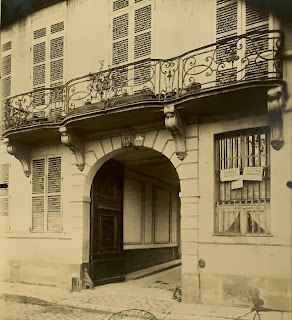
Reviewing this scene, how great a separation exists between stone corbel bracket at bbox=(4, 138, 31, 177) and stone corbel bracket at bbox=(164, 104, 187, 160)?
4149 millimetres

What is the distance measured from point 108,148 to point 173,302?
360 cm

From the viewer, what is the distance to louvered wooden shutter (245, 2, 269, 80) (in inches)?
288

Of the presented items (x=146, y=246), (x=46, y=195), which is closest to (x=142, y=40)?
(x=46, y=195)

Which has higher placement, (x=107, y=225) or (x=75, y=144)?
(x=75, y=144)

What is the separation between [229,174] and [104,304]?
343 cm

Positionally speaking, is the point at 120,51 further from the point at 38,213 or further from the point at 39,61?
the point at 38,213

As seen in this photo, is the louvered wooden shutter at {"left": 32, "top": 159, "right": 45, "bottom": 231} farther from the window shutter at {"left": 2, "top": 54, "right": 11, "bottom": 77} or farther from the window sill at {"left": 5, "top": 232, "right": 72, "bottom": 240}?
the window shutter at {"left": 2, "top": 54, "right": 11, "bottom": 77}

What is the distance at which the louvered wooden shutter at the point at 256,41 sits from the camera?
7309 mm

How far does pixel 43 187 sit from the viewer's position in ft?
34.5

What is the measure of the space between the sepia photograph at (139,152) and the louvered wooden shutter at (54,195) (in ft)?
0.10

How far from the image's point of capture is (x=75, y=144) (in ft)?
31.7

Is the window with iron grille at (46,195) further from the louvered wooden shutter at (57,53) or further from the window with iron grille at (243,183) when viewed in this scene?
the window with iron grille at (243,183)

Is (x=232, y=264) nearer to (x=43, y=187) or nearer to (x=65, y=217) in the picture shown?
(x=65, y=217)

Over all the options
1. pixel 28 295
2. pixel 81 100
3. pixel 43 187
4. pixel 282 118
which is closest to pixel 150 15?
pixel 81 100
